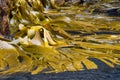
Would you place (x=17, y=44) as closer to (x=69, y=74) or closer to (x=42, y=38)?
(x=42, y=38)

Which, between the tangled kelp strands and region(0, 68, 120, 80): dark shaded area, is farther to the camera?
the tangled kelp strands

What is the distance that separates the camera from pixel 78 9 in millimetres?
7125

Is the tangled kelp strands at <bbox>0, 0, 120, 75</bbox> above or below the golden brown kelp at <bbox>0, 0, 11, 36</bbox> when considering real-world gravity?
below

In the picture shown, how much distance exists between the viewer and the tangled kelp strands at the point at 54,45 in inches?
132

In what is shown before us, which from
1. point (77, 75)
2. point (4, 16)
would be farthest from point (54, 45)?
point (77, 75)

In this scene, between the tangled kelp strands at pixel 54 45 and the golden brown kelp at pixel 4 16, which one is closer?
the tangled kelp strands at pixel 54 45

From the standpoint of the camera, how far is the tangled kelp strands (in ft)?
11.0

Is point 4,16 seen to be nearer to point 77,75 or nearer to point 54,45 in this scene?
point 54,45

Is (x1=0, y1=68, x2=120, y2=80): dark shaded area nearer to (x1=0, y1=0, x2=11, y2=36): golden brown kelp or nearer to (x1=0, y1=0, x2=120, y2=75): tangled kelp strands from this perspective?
(x1=0, y1=0, x2=120, y2=75): tangled kelp strands

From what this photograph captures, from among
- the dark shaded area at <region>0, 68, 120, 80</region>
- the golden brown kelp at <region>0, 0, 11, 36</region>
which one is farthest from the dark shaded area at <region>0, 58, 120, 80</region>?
the golden brown kelp at <region>0, 0, 11, 36</region>

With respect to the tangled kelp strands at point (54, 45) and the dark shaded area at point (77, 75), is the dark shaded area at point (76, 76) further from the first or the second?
the tangled kelp strands at point (54, 45)

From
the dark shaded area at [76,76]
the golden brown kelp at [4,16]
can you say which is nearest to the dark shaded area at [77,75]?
the dark shaded area at [76,76]

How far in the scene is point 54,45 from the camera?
13.1 feet

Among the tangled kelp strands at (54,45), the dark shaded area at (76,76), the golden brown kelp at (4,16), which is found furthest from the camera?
the golden brown kelp at (4,16)
